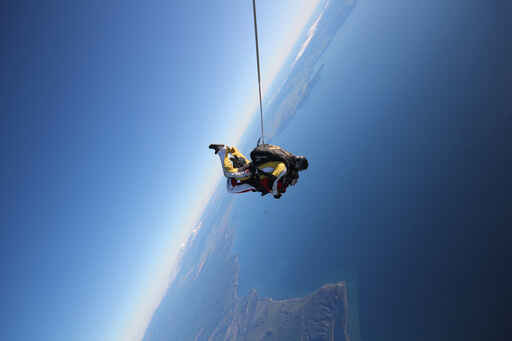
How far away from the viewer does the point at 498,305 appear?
23.2 m

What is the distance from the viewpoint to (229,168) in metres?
3.66

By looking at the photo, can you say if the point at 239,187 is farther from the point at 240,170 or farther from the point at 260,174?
the point at 260,174

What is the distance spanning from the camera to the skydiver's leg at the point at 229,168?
3.48 meters

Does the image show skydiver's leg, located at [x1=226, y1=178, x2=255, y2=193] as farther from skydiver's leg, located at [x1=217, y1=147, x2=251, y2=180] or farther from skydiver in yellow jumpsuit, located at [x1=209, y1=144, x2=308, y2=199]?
skydiver's leg, located at [x1=217, y1=147, x2=251, y2=180]

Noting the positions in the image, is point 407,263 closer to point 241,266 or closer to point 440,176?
point 440,176

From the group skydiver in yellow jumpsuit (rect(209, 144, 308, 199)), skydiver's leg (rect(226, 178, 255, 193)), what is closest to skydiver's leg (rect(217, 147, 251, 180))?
skydiver in yellow jumpsuit (rect(209, 144, 308, 199))

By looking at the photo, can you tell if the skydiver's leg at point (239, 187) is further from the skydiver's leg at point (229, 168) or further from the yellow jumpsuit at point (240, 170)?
the skydiver's leg at point (229, 168)

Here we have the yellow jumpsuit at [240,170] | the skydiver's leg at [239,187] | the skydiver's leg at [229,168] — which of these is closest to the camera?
the yellow jumpsuit at [240,170]

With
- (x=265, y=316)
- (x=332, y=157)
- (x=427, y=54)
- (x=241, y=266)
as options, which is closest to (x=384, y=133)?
(x=332, y=157)

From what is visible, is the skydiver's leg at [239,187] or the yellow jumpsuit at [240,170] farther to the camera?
the skydiver's leg at [239,187]

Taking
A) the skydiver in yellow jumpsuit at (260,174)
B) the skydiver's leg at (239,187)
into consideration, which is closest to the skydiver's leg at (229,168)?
the skydiver in yellow jumpsuit at (260,174)

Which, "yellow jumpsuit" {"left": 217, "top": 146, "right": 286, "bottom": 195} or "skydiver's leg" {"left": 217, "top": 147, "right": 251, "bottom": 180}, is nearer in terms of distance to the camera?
"yellow jumpsuit" {"left": 217, "top": 146, "right": 286, "bottom": 195}

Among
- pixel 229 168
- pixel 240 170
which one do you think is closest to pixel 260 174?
pixel 240 170

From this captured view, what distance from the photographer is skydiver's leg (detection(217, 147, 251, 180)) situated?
3.48 meters
